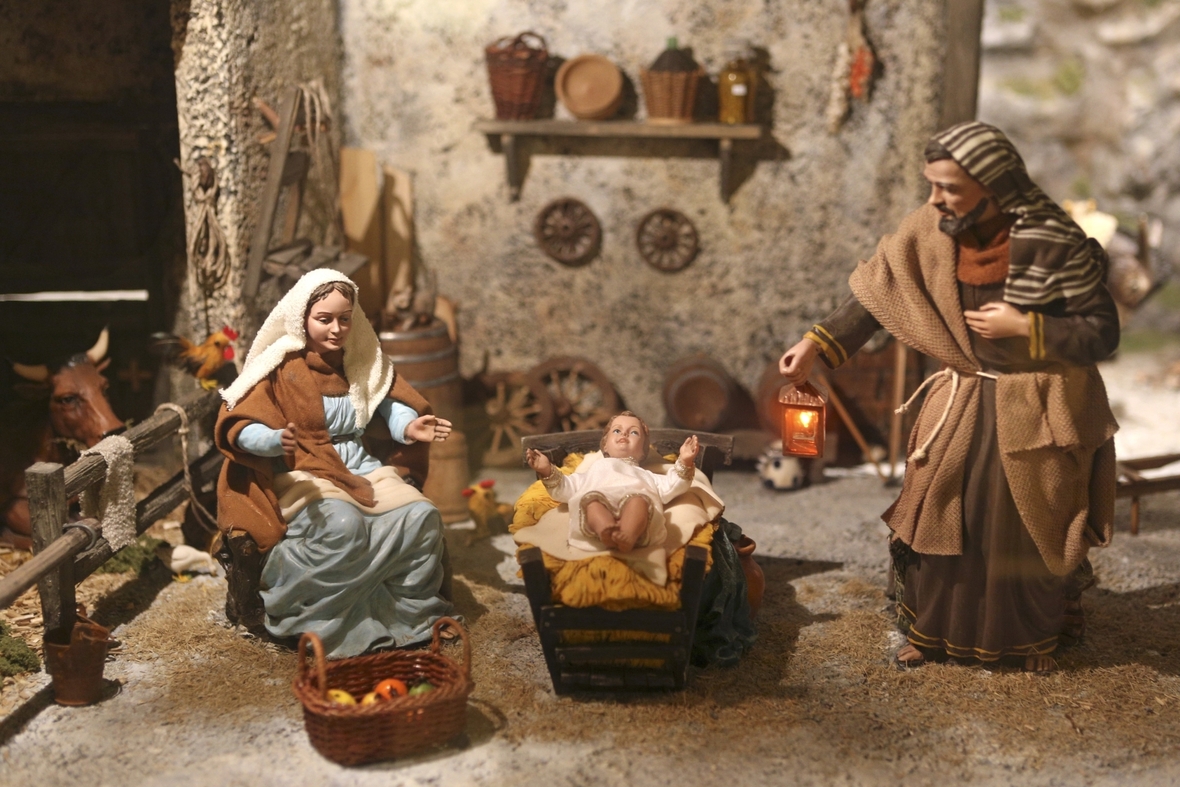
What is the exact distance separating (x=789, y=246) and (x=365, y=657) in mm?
4098

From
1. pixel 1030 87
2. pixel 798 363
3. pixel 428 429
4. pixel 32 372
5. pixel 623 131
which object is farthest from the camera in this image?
pixel 1030 87

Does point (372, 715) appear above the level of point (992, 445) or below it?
below

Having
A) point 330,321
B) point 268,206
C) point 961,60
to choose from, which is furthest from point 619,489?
point 961,60

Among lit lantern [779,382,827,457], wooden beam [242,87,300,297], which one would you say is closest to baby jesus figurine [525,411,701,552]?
lit lantern [779,382,827,457]

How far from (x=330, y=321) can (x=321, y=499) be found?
0.73m

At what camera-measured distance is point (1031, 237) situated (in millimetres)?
4340

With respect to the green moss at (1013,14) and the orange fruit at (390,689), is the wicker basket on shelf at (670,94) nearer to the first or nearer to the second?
the orange fruit at (390,689)

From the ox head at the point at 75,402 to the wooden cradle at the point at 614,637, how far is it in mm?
2415

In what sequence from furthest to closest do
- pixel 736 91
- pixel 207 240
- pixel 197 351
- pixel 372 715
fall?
1. pixel 736 91
2. pixel 207 240
3. pixel 197 351
4. pixel 372 715

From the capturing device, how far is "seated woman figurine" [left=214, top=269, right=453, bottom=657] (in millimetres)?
4793

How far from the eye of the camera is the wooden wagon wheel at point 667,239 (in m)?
7.35

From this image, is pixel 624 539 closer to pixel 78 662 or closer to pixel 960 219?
pixel 960 219

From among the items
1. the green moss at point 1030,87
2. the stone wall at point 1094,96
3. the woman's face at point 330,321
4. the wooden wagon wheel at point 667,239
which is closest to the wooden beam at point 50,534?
the woman's face at point 330,321

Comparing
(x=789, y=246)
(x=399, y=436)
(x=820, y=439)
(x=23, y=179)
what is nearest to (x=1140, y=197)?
(x=789, y=246)
